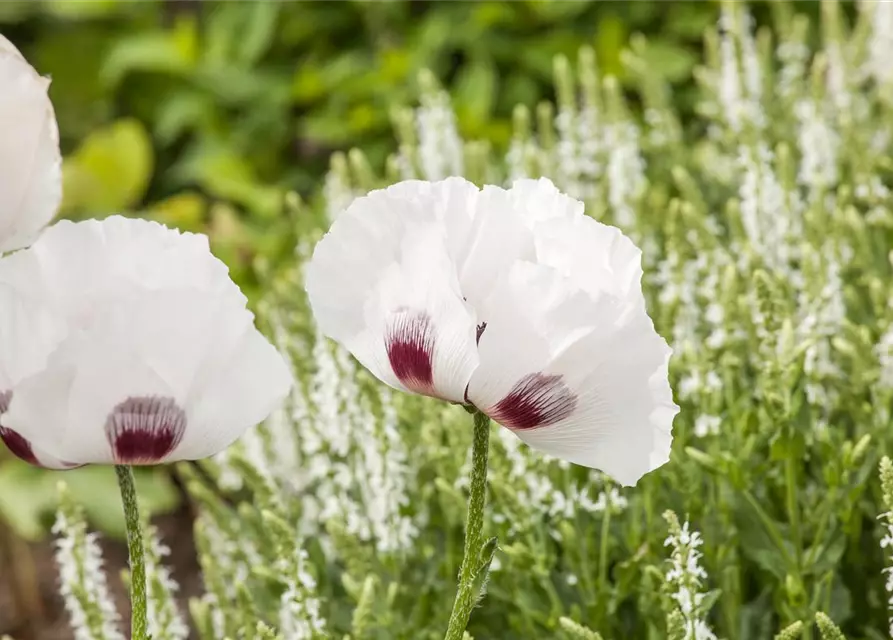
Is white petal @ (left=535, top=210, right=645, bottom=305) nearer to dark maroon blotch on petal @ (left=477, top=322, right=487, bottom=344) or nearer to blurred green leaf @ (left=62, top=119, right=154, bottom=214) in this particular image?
dark maroon blotch on petal @ (left=477, top=322, right=487, bottom=344)

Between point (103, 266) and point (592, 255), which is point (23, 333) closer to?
point (103, 266)

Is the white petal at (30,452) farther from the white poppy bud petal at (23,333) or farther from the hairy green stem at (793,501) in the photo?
the hairy green stem at (793,501)

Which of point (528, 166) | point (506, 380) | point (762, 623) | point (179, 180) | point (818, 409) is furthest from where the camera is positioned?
point (179, 180)

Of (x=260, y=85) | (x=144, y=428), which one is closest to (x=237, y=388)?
(x=144, y=428)

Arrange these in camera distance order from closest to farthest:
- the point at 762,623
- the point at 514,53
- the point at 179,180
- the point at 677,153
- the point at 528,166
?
the point at 762,623, the point at 528,166, the point at 677,153, the point at 514,53, the point at 179,180

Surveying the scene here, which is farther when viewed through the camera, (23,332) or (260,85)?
(260,85)

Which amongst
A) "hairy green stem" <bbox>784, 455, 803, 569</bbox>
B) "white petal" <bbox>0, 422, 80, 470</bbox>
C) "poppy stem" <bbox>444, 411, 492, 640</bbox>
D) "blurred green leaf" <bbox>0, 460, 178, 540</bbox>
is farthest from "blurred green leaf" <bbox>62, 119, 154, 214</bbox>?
"poppy stem" <bbox>444, 411, 492, 640</bbox>

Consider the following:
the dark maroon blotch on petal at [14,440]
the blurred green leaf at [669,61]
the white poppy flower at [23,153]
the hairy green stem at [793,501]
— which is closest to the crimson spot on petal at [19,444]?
the dark maroon blotch on petal at [14,440]

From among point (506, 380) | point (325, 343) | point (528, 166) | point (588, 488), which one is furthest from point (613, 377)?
point (528, 166)

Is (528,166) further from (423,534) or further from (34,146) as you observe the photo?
(34,146)
